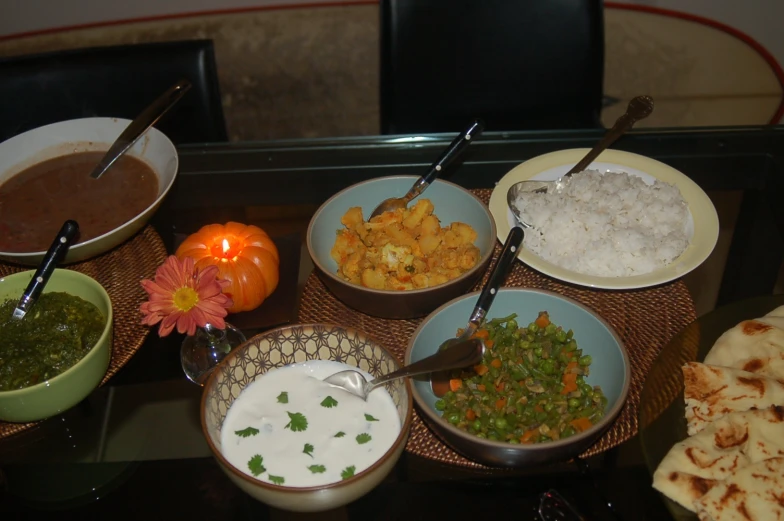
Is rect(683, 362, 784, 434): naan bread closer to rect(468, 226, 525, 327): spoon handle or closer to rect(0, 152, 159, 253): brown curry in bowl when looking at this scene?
rect(468, 226, 525, 327): spoon handle

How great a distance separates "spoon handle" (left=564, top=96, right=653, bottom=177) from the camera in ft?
6.96

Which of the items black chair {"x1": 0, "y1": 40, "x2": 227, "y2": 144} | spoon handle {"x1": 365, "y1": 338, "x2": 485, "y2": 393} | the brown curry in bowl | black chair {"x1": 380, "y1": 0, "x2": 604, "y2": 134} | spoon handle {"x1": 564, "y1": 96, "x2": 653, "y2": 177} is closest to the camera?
spoon handle {"x1": 365, "y1": 338, "x2": 485, "y2": 393}

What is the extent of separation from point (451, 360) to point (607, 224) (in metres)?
0.77

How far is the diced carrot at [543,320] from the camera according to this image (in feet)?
5.57

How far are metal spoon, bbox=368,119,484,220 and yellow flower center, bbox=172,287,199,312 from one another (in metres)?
0.69

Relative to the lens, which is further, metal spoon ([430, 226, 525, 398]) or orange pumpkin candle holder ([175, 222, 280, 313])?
orange pumpkin candle holder ([175, 222, 280, 313])

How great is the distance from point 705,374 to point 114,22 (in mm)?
3641

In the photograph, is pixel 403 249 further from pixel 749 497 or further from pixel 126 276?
pixel 749 497

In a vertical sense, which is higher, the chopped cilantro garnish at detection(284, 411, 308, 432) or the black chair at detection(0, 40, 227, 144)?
the black chair at detection(0, 40, 227, 144)

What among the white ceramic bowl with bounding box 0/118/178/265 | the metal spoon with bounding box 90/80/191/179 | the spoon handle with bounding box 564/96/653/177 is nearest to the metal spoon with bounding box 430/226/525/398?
the spoon handle with bounding box 564/96/653/177

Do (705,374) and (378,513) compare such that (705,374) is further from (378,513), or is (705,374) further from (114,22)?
(114,22)

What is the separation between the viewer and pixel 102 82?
2521mm

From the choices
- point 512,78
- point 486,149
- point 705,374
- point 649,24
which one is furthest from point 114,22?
point 705,374

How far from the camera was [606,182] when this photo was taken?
80.0 inches
